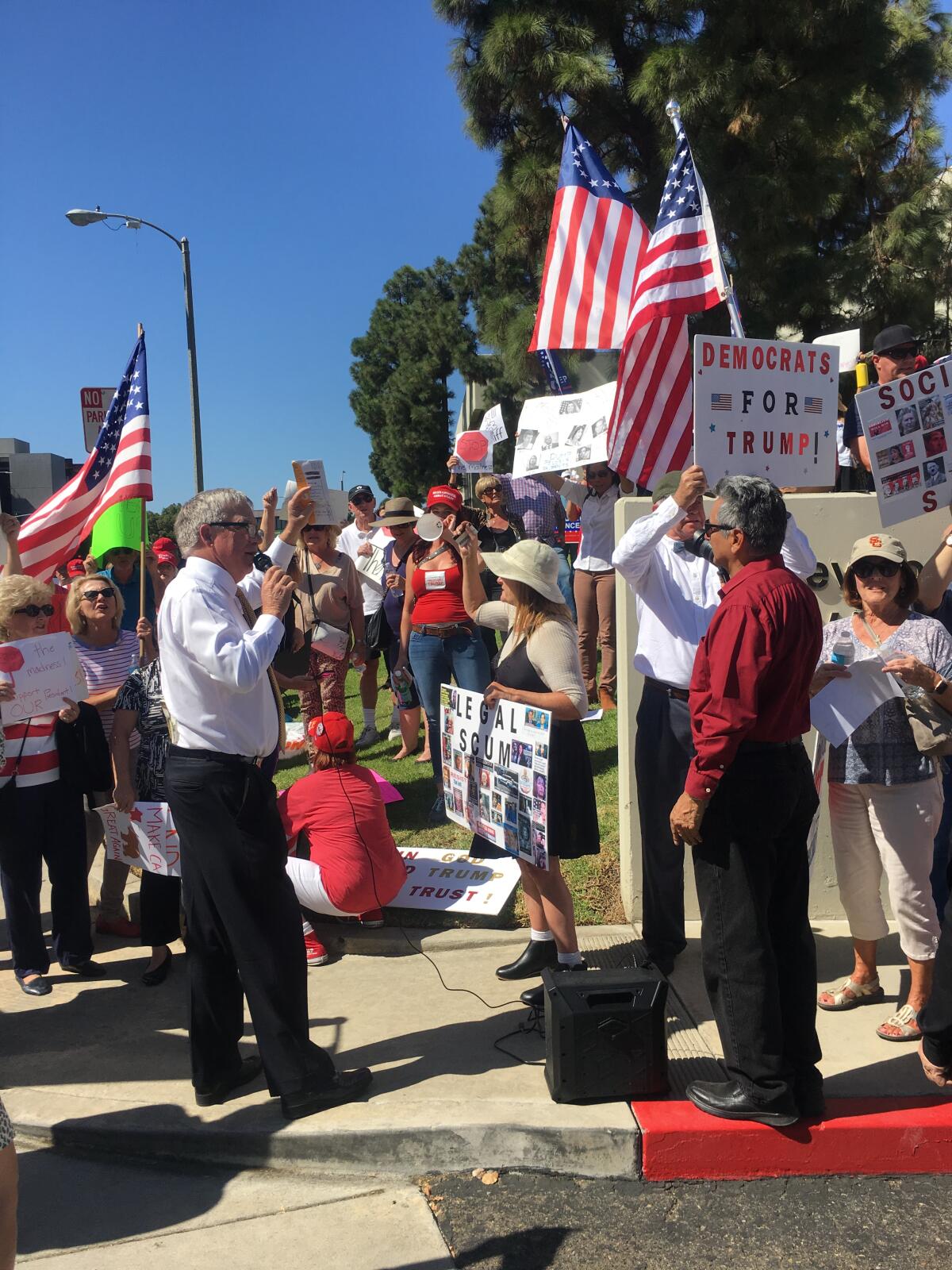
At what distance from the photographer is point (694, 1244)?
307 centimetres

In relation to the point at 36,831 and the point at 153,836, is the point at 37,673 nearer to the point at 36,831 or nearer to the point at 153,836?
the point at 36,831

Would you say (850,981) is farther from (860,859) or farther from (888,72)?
(888,72)

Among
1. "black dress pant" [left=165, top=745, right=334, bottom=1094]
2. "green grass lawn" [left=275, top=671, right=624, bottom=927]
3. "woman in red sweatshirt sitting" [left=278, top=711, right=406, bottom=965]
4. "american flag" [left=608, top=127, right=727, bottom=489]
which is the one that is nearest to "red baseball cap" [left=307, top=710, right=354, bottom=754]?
"woman in red sweatshirt sitting" [left=278, top=711, right=406, bottom=965]

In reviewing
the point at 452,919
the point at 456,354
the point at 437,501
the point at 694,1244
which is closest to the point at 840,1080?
the point at 694,1244

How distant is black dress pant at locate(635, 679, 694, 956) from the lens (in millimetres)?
4484

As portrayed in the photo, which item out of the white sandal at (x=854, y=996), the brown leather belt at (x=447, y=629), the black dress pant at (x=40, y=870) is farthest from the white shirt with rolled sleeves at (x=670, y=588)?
the black dress pant at (x=40, y=870)

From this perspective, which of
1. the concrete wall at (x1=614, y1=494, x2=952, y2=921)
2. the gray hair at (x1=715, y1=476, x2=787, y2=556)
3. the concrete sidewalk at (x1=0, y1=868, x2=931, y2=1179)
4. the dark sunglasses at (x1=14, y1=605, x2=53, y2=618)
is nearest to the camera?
the gray hair at (x1=715, y1=476, x2=787, y2=556)

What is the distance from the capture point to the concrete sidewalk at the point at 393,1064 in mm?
3537

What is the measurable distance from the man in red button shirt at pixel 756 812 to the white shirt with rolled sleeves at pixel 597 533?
18.4 feet

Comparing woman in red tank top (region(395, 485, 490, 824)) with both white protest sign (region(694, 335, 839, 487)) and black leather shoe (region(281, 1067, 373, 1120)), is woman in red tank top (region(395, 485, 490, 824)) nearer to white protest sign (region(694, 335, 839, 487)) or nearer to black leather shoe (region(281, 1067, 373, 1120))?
white protest sign (region(694, 335, 839, 487))

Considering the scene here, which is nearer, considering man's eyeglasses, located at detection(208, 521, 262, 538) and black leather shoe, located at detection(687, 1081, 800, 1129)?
black leather shoe, located at detection(687, 1081, 800, 1129)

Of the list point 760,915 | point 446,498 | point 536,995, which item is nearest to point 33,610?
point 446,498

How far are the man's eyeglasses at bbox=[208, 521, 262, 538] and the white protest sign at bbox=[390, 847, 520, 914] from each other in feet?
8.45

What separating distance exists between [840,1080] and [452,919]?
7.35ft
